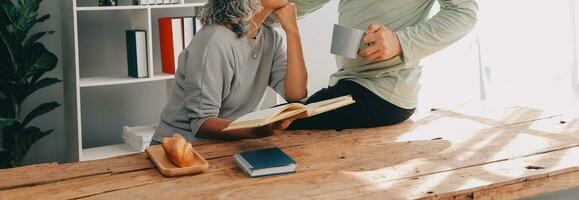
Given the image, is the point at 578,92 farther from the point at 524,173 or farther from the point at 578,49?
the point at 524,173

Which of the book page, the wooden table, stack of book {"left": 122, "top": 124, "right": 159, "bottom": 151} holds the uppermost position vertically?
the book page

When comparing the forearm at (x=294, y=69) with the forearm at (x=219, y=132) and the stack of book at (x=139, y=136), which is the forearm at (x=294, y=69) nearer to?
the forearm at (x=219, y=132)

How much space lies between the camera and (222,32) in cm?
237

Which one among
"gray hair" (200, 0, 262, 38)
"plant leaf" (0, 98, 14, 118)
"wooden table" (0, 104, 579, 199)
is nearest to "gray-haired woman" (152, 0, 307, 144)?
"gray hair" (200, 0, 262, 38)

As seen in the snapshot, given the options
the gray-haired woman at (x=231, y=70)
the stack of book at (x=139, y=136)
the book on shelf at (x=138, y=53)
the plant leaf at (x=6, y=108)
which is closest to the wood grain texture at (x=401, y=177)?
the gray-haired woman at (x=231, y=70)

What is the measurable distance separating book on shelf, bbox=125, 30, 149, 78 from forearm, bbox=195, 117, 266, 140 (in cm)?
155

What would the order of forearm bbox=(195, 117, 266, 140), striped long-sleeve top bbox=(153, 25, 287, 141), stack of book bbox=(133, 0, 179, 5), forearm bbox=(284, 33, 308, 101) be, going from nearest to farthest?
forearm bbox=(195, 117, 266, 140) < striped long-sleeve top bbox=(153, 25, 287, 141) < forearm bbox=(284, 33, 308, 101) < stack of book bbox=(133, 0, 179, 5)

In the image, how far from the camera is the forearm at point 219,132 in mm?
2178

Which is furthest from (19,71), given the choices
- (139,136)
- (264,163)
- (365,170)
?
(365,170)

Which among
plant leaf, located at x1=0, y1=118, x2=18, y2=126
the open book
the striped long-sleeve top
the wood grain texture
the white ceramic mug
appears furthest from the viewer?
plant leaf, located at x1=0, y1=118, x2=18, y2=126

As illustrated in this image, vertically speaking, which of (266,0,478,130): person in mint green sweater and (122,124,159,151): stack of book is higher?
(266,0,478,130): person in mint green sweater

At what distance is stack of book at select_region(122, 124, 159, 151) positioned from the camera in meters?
3.71

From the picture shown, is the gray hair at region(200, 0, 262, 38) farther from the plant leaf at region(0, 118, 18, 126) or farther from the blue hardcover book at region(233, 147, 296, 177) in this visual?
the plant leaf at region(0, 118, 18, 126)

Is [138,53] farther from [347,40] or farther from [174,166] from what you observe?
[174,166]
